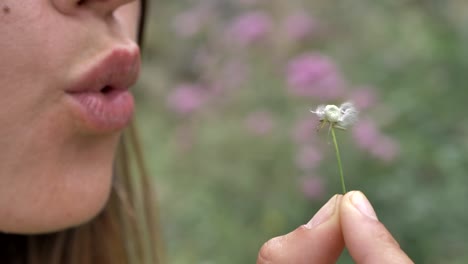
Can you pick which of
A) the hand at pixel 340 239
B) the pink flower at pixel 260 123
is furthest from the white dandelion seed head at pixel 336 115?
the pink flower at pixel 260 123

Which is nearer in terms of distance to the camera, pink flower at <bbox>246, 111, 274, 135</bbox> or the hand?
the hand

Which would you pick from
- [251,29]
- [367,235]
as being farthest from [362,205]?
[251,29]

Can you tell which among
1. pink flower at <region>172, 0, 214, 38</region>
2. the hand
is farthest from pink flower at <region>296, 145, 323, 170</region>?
the hand

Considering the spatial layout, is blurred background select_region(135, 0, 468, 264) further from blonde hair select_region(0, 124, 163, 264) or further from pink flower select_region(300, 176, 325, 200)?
blonde hair select_region(0, 124, 163, 264)

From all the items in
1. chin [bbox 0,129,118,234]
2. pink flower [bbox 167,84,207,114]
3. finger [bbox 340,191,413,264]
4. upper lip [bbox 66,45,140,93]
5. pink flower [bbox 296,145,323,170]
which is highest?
finger [bbox 340,191,413,264]

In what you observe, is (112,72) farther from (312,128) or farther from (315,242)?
(312,128)

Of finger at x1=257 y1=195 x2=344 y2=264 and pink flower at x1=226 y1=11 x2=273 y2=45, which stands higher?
finger at x1=257 y1=195 x2=344 y2=264

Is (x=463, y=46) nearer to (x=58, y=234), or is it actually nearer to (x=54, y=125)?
(x=58, y=234)
